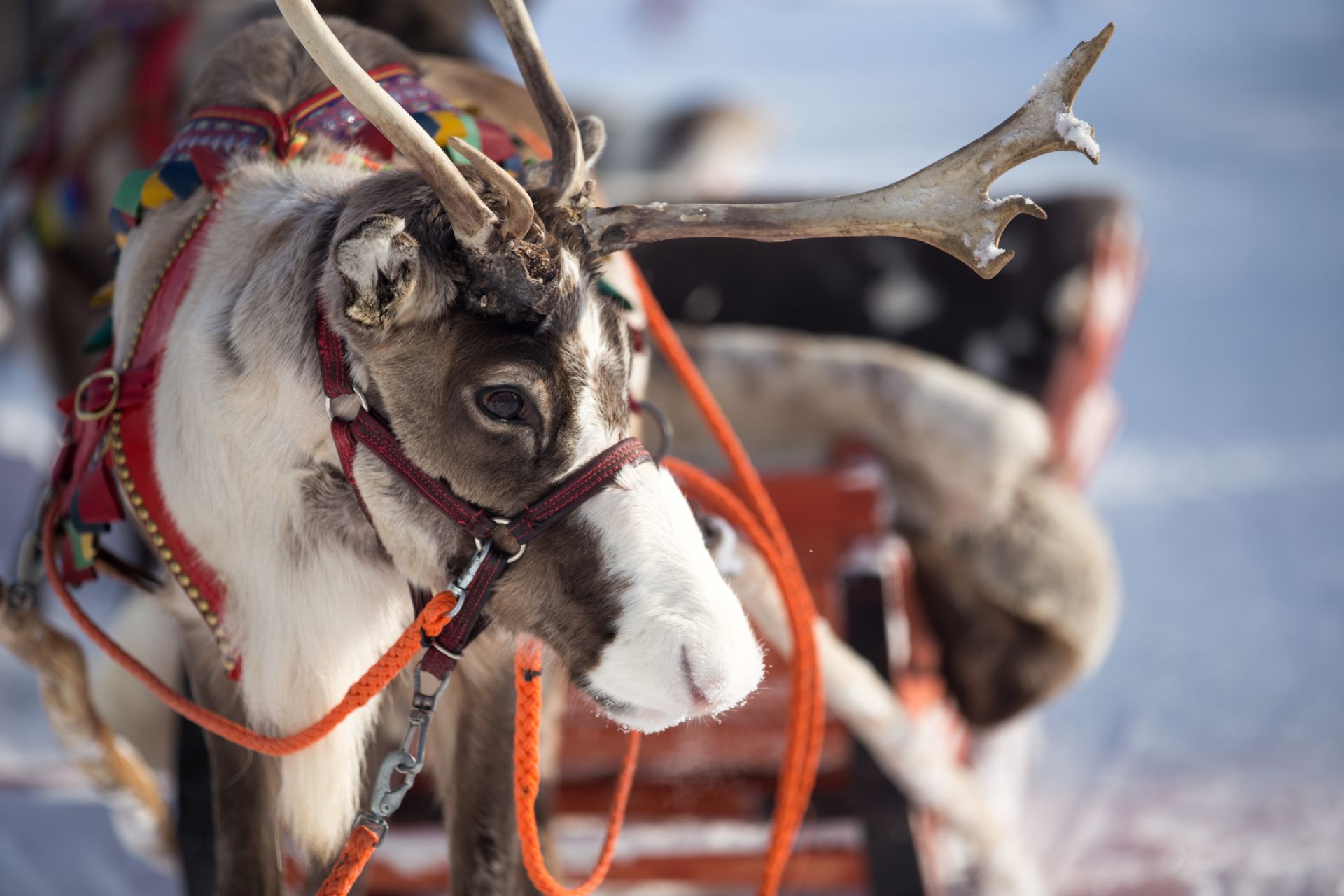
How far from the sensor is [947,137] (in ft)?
15.3

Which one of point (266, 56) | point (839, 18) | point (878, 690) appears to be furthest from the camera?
point (839, 18)

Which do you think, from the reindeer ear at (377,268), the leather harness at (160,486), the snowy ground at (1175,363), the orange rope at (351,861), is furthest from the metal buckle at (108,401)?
the snowy ground at (1175,363)

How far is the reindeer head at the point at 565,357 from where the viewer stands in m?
0.80

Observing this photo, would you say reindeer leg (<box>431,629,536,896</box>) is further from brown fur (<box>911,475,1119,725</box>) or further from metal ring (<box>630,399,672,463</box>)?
brown fur (<box>911,475,1119,725</box>)

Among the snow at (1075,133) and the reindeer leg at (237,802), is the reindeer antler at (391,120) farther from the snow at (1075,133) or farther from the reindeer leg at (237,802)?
A: the reindeer leg at (237,802)

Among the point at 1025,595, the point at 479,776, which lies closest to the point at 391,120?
the point at 479,776

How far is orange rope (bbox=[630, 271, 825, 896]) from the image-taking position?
121 centimetres

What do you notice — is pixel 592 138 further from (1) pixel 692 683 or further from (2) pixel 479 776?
(2) pixel 479 776

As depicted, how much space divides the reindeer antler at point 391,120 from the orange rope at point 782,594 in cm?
43

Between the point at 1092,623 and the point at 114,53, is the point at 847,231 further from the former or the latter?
the point at 114,53

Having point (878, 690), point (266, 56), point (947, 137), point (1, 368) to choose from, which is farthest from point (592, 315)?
point (947, 137)

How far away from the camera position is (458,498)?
2.75ft

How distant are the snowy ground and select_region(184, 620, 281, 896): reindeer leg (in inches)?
36.1

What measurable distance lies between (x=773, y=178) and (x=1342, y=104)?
7.71 ft
